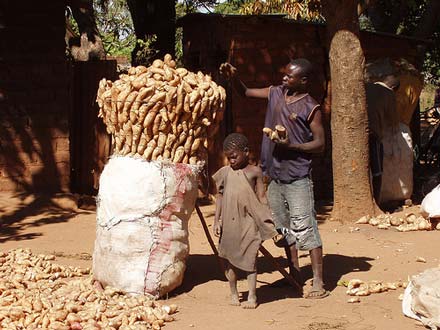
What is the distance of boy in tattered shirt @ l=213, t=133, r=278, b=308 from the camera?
5.68m

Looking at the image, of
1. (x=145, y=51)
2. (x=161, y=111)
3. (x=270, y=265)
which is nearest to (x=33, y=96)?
(x=145, y=51)

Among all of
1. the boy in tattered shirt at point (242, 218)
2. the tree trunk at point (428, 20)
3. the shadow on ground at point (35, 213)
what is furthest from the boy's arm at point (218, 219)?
the tree trunk at point (428, 20)

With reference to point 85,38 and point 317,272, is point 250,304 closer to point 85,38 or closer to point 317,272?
point 317,272

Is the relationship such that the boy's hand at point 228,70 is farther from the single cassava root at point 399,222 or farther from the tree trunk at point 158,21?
the tree trunk at point 158,21

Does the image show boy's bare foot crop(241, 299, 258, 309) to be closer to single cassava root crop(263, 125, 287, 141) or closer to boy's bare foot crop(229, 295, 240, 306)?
boy's bare foot crop(229, 295, 240, 306)

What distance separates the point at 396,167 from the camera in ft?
33.9

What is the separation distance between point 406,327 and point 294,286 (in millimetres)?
1113

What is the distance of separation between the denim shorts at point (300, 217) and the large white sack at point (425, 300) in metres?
0.89

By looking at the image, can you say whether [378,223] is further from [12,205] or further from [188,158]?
[12,205]

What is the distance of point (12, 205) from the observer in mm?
9898

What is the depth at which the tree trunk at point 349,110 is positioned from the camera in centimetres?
915

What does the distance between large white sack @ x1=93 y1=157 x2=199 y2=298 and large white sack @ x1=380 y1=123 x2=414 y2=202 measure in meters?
4.91

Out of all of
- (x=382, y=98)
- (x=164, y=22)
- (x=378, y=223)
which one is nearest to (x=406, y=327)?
(x=378, y=223)

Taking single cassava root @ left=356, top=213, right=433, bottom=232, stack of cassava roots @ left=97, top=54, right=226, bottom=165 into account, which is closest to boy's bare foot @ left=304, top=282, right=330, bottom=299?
stack of cassava roots @ left=97, top=54, right=226, bottom=165
